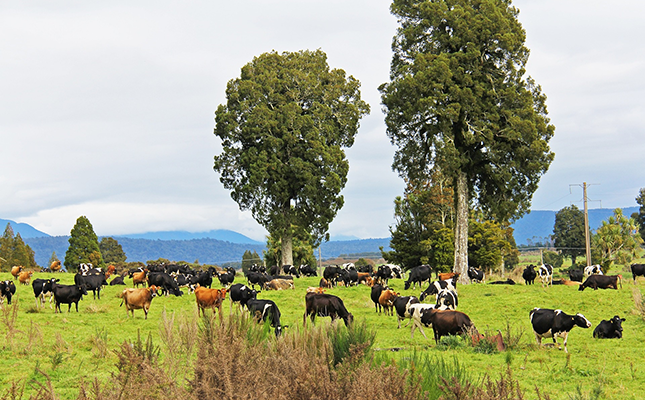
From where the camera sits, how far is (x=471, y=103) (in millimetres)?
33469

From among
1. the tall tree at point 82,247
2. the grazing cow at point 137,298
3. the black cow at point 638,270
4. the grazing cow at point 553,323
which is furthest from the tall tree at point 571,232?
the grazing cow at point 137,298

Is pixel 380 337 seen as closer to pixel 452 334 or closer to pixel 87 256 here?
pixel 452 334

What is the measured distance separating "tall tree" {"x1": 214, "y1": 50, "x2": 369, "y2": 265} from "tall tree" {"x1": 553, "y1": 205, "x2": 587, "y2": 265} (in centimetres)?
5822

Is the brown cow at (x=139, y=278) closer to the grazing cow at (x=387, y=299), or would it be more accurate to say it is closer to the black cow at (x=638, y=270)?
the grazing cow at (x=387, y=299)

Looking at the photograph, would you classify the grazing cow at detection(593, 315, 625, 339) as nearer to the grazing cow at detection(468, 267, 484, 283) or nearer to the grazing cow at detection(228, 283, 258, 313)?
the grazing cow at detection(228, 283, 258, 313)

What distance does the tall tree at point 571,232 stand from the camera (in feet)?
297

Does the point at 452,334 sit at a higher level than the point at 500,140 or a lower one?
lower

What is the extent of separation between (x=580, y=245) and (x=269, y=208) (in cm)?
6497

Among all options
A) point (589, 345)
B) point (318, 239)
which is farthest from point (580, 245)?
point (589, 345)

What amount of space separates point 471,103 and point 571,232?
68.6m

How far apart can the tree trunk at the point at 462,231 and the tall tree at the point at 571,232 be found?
61.0 metres

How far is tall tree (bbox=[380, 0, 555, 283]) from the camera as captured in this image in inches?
1316

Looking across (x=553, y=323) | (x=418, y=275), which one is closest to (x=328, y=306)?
(x=553, y=323)

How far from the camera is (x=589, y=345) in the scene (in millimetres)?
15031
